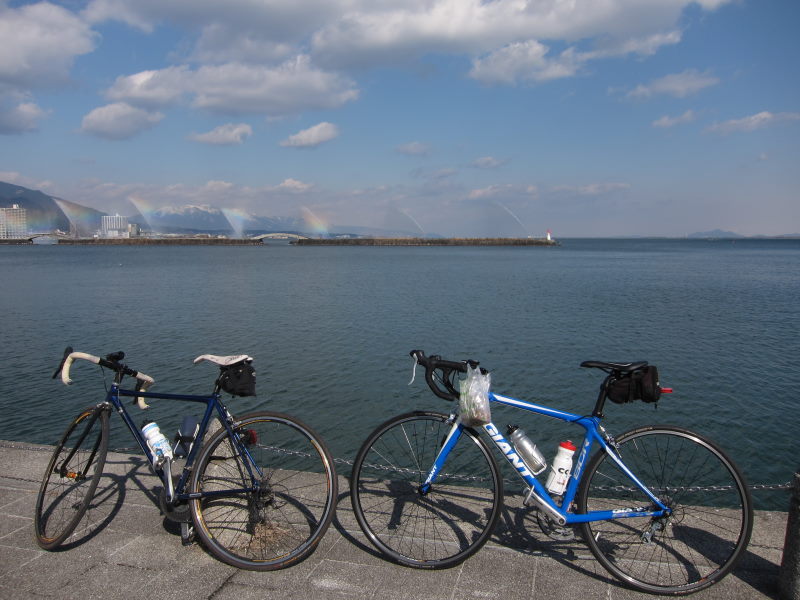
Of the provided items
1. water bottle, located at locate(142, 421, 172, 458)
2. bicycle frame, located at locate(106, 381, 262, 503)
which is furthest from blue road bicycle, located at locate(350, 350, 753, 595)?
water bottle, located at locate(142, 421, 172, 458)

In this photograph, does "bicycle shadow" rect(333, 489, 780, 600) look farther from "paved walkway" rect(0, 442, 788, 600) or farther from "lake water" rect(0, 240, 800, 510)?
"lake water" rect(0, 240, 800, 510)

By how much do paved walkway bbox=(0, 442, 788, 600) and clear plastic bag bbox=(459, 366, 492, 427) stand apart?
110 centimetres

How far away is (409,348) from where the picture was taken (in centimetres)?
2231

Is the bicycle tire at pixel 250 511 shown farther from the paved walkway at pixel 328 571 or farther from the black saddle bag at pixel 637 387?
the black saddle bag at pixel 637 387

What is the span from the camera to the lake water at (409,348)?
551 inches

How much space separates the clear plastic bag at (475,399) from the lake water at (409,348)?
29.3ft

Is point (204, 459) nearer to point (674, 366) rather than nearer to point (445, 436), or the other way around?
point (445, 436)

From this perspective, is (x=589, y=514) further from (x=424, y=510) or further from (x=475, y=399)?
(x=424, y=510)

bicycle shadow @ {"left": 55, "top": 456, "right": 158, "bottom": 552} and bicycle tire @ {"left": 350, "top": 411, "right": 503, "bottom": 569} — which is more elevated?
bicycle tire @ {"left": 350, "top": 411, "right": 503, "bottom": 569}

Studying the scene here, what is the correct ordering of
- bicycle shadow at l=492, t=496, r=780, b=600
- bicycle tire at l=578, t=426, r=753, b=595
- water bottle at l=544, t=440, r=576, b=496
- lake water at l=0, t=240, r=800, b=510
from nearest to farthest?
bicycle tire at l=578, t=426, r=753, b=595, bicycle shadow at l=492, t=496, r=780, b=600, water bottle at l=544, t=440, r=576, b=496, lake water at l=0, t=240, r=800, b=510

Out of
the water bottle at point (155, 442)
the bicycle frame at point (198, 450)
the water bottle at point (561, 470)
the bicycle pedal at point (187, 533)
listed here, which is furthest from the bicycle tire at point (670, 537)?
the water bottle at point (155, 442)

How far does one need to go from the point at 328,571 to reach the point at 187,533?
3.75ft

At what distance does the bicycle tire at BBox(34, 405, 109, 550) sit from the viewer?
4.09 metres

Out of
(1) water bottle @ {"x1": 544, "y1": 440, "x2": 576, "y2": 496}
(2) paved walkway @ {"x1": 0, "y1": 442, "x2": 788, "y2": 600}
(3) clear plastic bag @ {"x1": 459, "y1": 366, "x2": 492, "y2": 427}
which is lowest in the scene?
(2) paved walkway @ {"x1": 0, "y1": 442, "x2": 788, "y2": 600}
